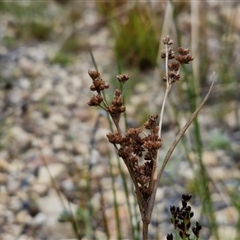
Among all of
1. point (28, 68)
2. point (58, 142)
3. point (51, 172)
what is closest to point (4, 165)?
point (51, 172)

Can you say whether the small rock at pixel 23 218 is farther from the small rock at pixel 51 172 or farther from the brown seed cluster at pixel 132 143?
the brown seed cluster at pixel 132 143

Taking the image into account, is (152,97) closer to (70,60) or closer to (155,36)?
(155,36)

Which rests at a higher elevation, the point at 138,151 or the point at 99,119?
the point at 99,119

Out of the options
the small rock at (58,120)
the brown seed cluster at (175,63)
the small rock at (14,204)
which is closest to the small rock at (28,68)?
the small rock at (58,120)

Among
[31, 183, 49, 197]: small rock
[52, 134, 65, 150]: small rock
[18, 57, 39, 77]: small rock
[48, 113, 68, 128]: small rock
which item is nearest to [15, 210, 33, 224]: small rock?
[31, 183, 49, 197]: small rock

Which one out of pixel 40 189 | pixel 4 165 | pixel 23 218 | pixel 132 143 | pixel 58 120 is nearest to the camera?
pixel 132 143

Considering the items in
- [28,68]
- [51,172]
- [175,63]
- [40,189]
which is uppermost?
[28,68]

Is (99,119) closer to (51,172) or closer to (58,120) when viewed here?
(51,172)

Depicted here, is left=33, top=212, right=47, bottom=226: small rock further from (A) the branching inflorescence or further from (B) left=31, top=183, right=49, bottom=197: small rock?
(A) the branching inflorescence

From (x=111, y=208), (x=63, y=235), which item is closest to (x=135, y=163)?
(x=63, y=235)
